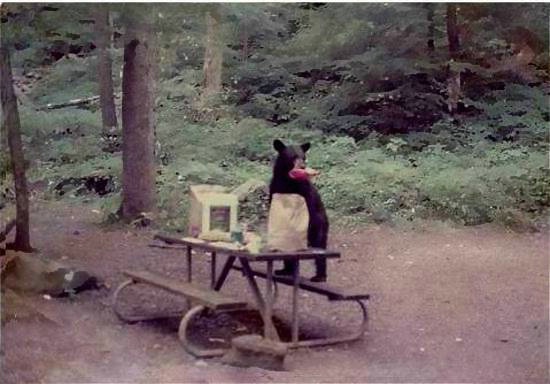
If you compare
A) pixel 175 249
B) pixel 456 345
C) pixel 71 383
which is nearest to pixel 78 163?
pixel 175 249

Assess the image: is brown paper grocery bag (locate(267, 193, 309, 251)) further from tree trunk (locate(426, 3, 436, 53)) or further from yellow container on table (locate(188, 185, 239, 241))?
tree trunk (locate(426, 3, 436, 53))

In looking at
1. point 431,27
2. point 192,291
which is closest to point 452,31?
point 431,27

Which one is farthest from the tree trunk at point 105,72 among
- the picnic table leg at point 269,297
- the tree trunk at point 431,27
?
the tree trunk at point 431,27

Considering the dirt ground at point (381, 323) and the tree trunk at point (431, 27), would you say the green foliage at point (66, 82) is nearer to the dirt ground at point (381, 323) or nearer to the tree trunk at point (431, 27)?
the dirt ground at point (381, 323)

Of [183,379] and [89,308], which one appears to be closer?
[183,379]

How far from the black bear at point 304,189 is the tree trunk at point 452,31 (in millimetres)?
498

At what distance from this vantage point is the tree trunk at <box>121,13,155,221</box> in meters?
3.13

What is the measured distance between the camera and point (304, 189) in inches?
124

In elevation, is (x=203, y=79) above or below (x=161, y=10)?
below

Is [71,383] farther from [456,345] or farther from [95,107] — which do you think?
[456,345]

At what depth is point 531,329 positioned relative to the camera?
3.05 m

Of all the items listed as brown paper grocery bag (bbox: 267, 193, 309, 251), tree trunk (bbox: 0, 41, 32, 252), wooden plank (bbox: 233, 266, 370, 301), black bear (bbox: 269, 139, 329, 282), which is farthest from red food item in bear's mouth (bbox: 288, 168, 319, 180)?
tree trunk (bbox: 0, 41, 32, 252)

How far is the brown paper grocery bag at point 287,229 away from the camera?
3.20m

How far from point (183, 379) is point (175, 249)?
45 centimetres
